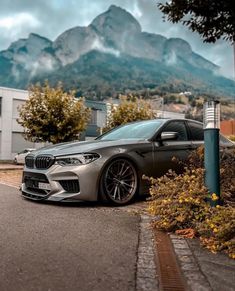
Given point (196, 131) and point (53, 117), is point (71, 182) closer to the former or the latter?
point (196, 131)

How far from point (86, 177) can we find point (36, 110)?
13819 mm

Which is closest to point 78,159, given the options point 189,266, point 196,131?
point 196,131

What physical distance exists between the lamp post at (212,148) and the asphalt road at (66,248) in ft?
Result: 3.29

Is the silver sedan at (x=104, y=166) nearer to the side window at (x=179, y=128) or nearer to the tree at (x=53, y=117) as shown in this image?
the side window at (x=179, y=128)

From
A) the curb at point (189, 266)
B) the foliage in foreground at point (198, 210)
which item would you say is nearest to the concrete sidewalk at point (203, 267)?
the curb at point (189, 266)

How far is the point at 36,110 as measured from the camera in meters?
19.2

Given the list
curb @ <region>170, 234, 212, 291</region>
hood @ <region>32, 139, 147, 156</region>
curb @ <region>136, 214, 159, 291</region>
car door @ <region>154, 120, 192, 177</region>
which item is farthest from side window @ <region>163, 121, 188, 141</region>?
curb @ <region>170, 234, 212, 291</region>

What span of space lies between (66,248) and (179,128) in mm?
4228

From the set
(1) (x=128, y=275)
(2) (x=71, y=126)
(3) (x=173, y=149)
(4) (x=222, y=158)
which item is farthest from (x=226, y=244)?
(2) (x=71, y=126)

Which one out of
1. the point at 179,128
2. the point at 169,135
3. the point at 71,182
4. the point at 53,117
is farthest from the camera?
the point at 53,117

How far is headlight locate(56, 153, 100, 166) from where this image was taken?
604 cm

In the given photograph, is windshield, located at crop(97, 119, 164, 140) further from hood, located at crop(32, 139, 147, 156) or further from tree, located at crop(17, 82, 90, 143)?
tree, located at crop(17, 82, 90, 143)

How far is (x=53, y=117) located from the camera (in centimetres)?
1870

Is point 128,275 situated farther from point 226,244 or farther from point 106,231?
point 106,231
